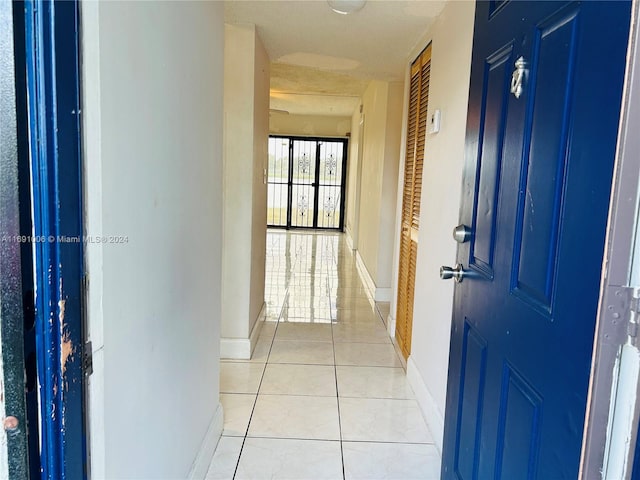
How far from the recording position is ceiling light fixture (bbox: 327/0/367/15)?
84.0 inches

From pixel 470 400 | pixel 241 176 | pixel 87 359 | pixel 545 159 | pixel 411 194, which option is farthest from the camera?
pixel 411 194

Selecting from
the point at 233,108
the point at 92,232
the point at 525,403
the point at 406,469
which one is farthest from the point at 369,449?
the point at 233,108

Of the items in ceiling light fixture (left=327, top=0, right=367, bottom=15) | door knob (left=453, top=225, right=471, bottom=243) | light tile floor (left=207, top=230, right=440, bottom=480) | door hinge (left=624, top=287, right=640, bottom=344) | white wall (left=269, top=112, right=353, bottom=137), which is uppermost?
white wall (left=269, top=112, right=353, bottom=137)

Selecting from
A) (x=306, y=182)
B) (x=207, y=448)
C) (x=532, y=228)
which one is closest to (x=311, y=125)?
(x=306, y=182)

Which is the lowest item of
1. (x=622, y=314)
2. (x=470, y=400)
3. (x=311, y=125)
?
(x=470, y=400)

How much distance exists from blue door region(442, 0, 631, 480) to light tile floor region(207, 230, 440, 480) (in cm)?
62

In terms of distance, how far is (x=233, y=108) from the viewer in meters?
2.72

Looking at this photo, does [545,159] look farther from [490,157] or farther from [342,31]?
[342,31]

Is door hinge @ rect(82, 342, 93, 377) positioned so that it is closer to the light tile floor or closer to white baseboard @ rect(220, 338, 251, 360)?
the light tile floor

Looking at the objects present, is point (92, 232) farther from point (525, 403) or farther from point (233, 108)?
point (233, 108)

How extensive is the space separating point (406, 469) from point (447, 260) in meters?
0.94

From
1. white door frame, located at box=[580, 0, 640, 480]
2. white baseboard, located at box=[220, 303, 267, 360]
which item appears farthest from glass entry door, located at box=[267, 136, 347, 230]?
white door frame, located at box=[580, 0, 640, 480]

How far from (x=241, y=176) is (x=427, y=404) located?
5.78ft

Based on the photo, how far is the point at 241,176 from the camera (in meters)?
2.77
